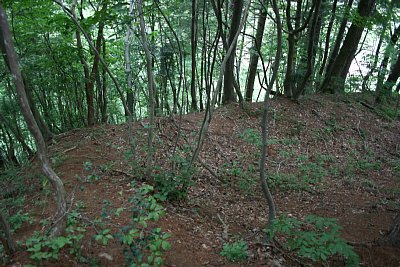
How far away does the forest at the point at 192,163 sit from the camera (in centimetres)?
348

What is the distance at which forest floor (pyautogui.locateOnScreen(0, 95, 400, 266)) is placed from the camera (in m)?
4.12

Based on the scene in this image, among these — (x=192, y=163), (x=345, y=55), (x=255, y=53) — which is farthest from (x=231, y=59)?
(x=192, y=163)

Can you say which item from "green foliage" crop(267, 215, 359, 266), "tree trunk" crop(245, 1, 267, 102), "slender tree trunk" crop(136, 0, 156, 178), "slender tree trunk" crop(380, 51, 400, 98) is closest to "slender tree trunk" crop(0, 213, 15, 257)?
"slender tree trunk" crop(136, 0, 156, 178)

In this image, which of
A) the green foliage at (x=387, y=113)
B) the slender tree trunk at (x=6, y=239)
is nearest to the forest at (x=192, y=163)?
the slender tree trunk at (x=6, y=239)

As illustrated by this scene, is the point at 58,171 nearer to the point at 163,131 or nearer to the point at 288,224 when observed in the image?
the point at 163,131

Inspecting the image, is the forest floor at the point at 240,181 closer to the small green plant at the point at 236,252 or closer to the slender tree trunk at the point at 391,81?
the small green plant at the point at 236,252

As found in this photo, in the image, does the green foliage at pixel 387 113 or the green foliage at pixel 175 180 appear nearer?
the green foliage at pixel 175 180

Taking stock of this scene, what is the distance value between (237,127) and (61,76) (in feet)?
19.6

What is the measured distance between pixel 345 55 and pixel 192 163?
9.68 m

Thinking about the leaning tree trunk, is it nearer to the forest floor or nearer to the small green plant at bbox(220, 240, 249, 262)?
the forest floor

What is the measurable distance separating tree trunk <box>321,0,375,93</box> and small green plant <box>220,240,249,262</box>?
10.2 metres

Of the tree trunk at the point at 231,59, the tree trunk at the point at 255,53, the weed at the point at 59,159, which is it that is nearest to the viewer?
the weed at the point at 59,159

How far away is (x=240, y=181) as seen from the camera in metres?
6.77

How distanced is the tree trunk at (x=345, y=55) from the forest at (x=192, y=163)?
0.25ft
